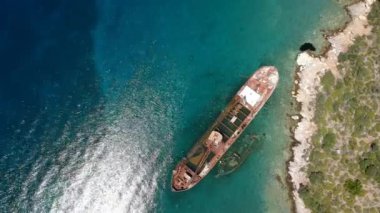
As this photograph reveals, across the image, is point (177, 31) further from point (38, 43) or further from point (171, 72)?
point (38, 43)

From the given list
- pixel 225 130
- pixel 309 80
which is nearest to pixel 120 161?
pixel 225 130

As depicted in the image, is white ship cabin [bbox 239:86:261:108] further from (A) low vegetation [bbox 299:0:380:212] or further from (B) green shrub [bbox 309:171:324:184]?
(B) green shrub [bbox 309:171:324:184]

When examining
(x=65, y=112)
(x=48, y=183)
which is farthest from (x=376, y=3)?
(x=48, y=183)

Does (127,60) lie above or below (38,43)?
above

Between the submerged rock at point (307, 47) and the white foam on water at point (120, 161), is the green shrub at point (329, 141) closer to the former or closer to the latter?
the submerged rock at point (307, 47)

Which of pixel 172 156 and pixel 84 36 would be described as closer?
pixel 172 156

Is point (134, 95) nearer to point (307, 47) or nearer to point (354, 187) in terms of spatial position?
point (307, 47)

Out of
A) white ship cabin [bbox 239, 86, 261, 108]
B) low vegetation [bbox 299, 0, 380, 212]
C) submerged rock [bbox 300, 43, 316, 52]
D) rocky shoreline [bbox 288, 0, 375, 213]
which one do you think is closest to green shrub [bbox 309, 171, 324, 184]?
low vegetation [bbox 299, 0, 380, 212]

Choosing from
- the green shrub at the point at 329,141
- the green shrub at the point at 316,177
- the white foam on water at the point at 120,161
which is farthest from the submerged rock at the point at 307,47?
the white foam on water at the point at 120,161
